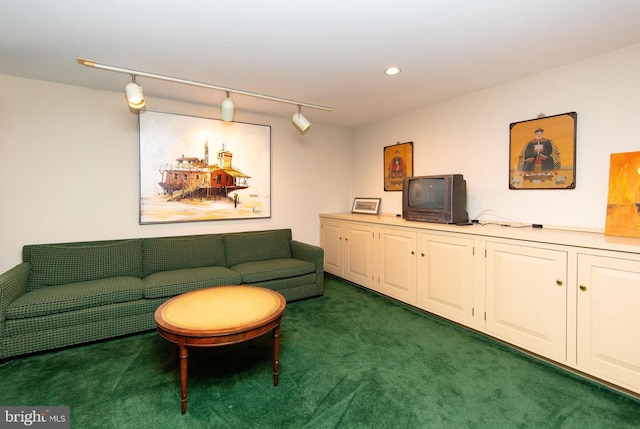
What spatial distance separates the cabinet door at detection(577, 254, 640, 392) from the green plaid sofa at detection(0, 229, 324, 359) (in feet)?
7.76

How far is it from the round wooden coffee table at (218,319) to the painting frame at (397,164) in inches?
94.3

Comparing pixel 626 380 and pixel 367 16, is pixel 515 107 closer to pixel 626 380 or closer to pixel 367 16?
pixel 367 16

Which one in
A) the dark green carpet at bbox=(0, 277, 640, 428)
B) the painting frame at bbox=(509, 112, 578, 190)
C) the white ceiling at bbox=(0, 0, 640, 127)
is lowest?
the dark green carpet at bbox=(0, 277, 640, 428)

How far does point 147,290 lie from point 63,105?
1920 millimetres

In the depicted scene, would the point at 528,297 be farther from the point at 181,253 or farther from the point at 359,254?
the point at 181,253

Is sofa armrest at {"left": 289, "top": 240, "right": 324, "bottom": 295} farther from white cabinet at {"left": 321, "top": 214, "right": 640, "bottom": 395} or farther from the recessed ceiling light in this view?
the recessed ceiling light

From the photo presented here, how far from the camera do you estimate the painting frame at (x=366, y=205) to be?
169 inches

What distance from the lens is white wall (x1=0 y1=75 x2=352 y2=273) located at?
2738 millimetres

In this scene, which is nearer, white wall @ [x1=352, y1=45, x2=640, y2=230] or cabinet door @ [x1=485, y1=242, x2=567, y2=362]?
cabinet door @ [x1=485, y1=242, x2=567, y2=362]

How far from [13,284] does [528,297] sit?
384 centimetres

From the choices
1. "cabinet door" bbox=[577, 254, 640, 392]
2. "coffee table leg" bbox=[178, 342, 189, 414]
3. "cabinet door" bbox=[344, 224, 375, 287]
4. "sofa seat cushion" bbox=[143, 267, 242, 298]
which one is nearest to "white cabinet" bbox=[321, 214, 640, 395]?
"cabinet door" bbox=[577, 254, 640, 392]

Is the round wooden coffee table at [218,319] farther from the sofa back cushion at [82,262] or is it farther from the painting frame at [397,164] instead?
the painting frame at [397,164]

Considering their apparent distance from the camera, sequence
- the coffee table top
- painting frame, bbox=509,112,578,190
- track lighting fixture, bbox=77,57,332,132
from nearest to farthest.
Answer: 1. the coffee table top
2. track lighting fixture, bbox=77,57,332,132
3. painting frame, bbox=509,112,578,190

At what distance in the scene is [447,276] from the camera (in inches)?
113
